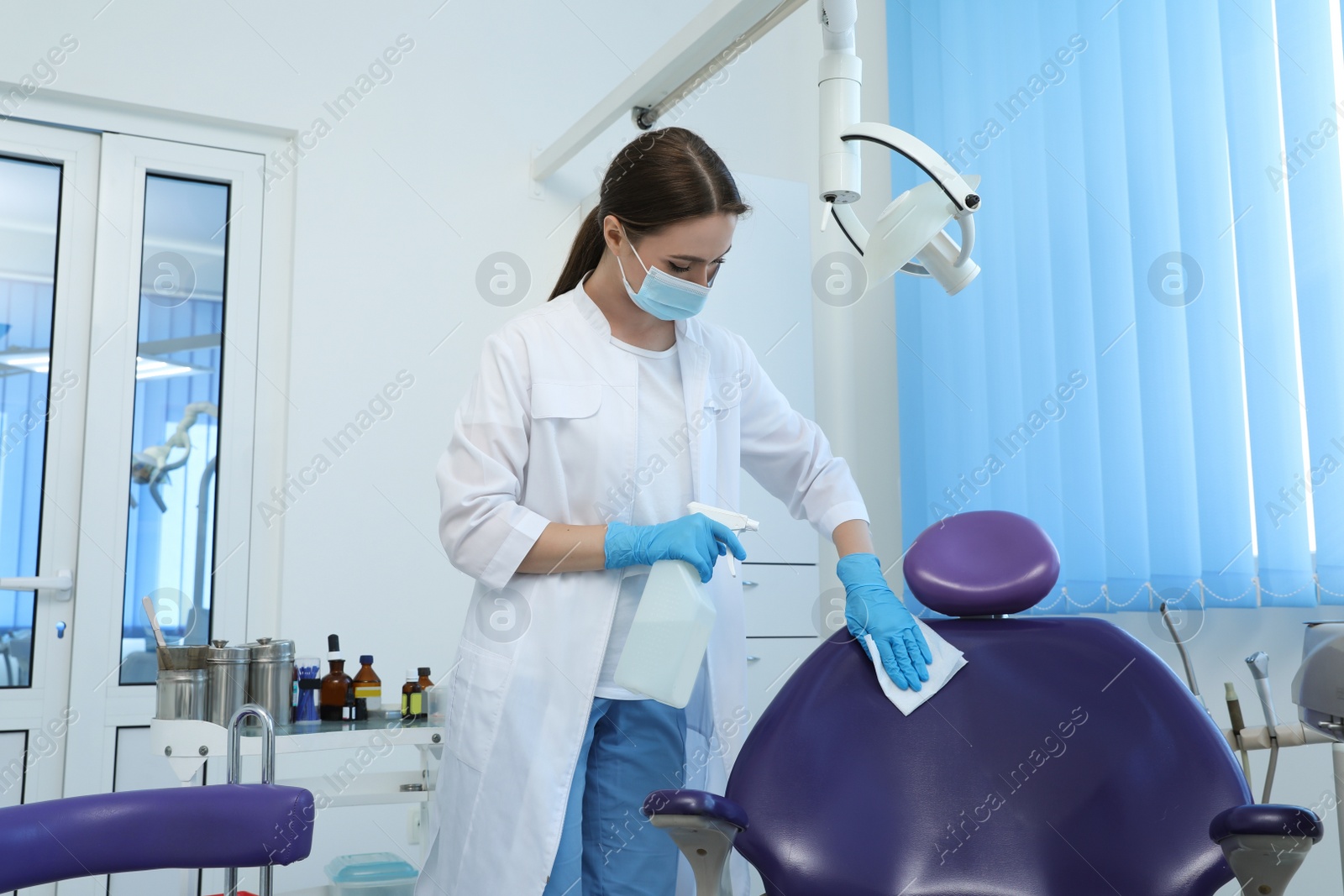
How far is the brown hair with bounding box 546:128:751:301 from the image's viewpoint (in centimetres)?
136

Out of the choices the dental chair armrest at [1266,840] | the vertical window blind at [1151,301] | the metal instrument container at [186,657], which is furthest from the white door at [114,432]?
the dental chair armrest at [1266,840]

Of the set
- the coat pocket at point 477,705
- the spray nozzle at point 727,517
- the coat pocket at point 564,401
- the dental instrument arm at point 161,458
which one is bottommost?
the coat pocket at point 477,705

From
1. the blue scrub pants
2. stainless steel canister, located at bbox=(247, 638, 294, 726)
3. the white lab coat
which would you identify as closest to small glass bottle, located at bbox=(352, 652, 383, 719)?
stainless steel canister, located at bbox=(247, 638, 294, 726)

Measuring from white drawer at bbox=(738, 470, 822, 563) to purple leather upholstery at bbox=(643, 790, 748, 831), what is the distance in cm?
169

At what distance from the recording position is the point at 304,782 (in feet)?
7.70

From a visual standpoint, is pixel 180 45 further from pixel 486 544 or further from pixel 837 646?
pixel 837 646

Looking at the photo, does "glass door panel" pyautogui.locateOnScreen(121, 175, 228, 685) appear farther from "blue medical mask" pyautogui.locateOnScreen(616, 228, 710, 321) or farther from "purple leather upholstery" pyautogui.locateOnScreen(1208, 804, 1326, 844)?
"purple leather upholstery" pyautogui.locateOnScreen(1208, 804, 1326, 844)

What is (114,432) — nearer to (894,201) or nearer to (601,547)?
(601,547)

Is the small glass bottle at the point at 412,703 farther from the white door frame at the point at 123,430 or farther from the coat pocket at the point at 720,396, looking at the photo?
the coat pocket at the point at 720,396

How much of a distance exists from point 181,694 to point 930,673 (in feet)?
4.09

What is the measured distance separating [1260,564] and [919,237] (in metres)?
1.07

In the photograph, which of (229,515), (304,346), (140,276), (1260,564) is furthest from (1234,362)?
(140,276)

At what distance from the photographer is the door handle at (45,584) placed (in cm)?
238

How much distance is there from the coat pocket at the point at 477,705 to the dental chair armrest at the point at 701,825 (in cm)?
29
